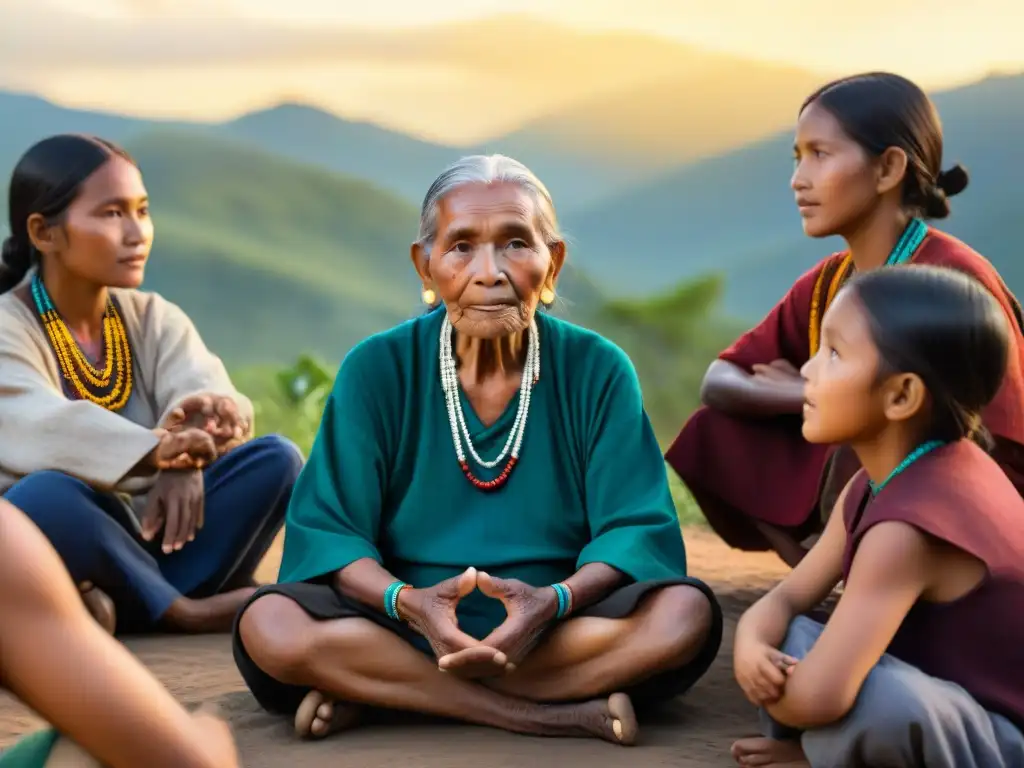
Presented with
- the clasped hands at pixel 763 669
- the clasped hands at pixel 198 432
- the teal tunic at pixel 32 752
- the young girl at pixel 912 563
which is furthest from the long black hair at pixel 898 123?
the teal tunic at pixel 32 752

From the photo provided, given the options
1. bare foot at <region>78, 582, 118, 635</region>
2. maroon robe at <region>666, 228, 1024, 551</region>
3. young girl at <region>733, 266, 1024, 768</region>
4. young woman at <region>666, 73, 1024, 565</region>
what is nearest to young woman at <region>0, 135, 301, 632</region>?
bare foot at <region>78, 582, 118, 635</region>

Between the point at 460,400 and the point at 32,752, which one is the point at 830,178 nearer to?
the point at 460,400

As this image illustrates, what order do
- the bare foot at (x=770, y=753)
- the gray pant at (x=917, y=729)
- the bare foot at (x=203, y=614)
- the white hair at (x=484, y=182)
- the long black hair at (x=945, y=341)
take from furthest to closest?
1. the bare foot at (x=203, y=614)
2. the white hair at (x=484, y=182)
3. the bare foot at (x=770, y=753)
4. the long black hair at (x=945, y=341)
5. the gray pant at (x=917, y=729)

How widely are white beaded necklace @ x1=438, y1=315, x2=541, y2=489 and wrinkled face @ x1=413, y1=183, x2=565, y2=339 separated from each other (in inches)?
6.5

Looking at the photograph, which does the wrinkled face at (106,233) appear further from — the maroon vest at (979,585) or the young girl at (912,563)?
the maroon vest at (979,585)

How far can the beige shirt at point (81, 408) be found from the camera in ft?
17.2

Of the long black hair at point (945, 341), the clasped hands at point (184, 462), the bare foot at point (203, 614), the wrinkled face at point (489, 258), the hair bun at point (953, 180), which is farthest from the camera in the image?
the bare foot at point (203, 614)

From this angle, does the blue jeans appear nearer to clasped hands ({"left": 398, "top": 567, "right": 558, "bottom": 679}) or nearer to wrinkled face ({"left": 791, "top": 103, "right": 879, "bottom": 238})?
clasped hands ({"left": 398, "top": 567, "right": 558, "bottom": 679})

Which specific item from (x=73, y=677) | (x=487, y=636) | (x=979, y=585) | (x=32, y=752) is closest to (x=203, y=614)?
(x=487, y=636)

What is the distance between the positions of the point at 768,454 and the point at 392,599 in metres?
1.84

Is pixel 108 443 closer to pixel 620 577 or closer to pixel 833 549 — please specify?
pixel 620 577

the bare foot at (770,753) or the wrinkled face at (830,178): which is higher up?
the wrinkled face at (830,178)

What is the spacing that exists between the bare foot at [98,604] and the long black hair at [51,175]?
4.29 feet

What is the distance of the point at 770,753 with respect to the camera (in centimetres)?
382
